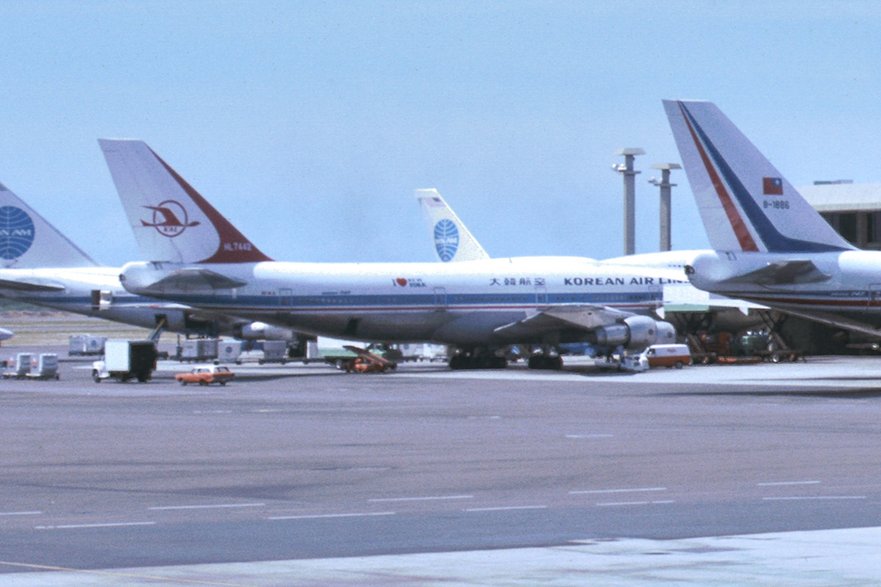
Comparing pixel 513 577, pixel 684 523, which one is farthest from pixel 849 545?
pixel 513 577

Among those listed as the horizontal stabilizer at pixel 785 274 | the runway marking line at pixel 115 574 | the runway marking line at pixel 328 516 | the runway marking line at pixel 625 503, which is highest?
the horizontal stabilizer at pixel 785 274

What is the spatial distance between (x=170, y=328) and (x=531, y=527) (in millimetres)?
81367

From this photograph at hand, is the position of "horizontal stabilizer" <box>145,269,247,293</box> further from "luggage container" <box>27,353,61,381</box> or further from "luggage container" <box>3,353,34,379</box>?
"luggage container" <box>3,353,34,379</box>

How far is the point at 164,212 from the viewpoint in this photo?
7319cm

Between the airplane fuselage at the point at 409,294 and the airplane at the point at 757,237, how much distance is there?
26.8 m

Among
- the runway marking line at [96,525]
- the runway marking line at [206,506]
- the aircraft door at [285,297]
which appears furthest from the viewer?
the aircraft door at [285,297]

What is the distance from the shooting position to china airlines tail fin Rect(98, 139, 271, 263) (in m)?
72.3

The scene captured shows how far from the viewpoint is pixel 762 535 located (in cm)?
1827

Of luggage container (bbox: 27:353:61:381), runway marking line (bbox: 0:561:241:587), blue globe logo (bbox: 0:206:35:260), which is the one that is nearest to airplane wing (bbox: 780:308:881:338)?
luggage container (bbox: 27:353:61:381)

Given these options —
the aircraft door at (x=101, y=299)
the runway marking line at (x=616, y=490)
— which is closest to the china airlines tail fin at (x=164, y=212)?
the aircraft door at (x=101, y=299)

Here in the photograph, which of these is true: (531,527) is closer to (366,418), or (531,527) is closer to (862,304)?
(366,418)

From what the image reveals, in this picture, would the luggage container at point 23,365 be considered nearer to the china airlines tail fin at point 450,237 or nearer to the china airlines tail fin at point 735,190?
the china airlines tail fin at point 735,190

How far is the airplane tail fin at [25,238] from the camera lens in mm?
93125

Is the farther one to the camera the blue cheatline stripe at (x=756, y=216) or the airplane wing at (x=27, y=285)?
the airplane wing at (x=27, y=285)
